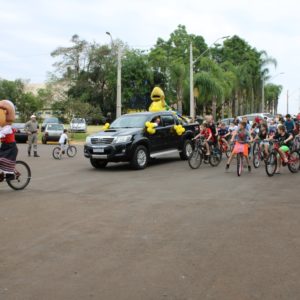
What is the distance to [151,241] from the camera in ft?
20.8

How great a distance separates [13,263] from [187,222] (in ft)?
9.71

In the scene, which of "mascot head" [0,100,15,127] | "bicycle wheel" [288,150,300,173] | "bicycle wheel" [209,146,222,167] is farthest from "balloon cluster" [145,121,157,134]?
"mascot head" [0,100,15,127]

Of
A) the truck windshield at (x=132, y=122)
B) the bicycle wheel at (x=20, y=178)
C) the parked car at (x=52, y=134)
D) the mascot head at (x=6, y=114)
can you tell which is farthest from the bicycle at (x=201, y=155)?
the parked car at (x=52, y=134)

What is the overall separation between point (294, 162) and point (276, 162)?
3.06ft

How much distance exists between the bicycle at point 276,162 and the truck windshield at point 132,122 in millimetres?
4485

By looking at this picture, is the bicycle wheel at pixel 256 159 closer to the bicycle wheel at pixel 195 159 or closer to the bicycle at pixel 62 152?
the bicycle wheel at pixel 195 159

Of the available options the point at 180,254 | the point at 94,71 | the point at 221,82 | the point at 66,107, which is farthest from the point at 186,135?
the point at 94,71

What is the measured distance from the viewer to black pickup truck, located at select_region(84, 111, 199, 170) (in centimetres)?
1523

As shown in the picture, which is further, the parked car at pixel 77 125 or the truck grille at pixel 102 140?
the parked car at pixel 77 125

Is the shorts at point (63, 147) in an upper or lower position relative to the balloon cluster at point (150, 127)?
lower

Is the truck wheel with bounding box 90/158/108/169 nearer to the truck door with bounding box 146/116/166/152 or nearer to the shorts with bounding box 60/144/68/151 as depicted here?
the truck door with bounding box 146/116/166/152

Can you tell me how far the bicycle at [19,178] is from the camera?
10984 millimetres

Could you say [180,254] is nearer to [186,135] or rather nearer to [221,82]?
[186,135]

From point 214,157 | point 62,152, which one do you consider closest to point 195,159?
point 214,157
